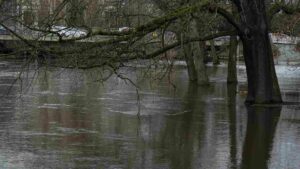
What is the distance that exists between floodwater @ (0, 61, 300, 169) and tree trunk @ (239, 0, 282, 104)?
2.31ft

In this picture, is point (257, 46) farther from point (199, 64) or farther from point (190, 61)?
point (190, 61)

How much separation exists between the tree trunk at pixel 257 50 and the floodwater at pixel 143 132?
2.31 feet

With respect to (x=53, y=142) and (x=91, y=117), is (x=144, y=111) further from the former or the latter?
(x=53, y=142)

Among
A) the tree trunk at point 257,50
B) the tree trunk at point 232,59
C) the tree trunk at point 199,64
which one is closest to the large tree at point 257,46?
the tree trunk at point 257,50

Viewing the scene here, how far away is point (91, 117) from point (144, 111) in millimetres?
2363

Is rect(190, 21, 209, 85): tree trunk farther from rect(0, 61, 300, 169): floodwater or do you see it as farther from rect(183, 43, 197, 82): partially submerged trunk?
rect(0, 61, 300, 169): floodwater

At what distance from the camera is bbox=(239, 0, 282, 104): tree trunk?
1900 cm

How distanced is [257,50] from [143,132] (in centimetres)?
654

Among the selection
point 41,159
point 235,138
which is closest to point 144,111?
point 235,138

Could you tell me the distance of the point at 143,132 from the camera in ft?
46.2

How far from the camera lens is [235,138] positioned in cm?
1340

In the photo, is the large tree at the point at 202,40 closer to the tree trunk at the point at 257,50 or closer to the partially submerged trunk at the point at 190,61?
the tree trunk at the point at 257,50

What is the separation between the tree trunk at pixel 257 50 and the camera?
1900 cm

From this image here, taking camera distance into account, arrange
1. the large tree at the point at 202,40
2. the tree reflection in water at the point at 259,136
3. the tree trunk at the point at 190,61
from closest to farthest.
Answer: the tree reflection in water at the point at 259,136 < the large tree at the point at 202,40 < the tree trunk at the point at 190,61
